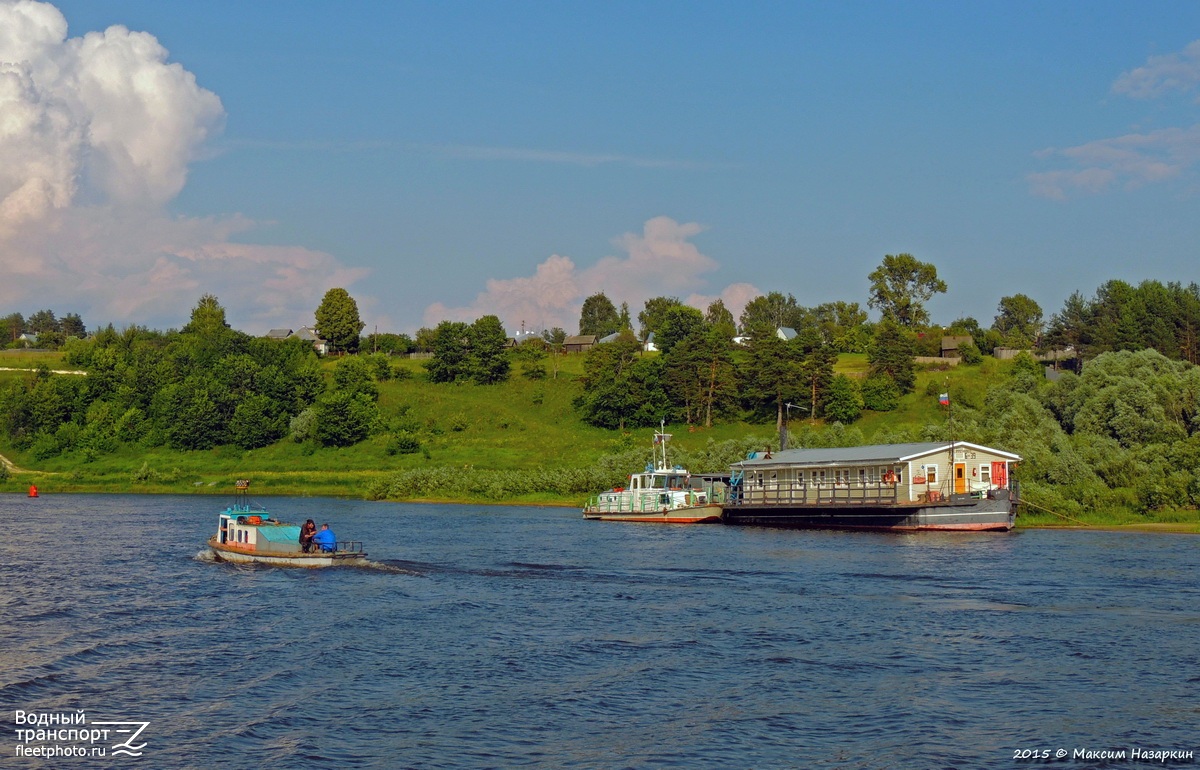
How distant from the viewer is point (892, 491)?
74375 millimetres

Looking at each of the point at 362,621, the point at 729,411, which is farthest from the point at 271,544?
the point at 729,411

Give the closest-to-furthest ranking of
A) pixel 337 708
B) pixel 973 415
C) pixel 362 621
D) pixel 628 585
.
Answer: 1. pixel 337 708
2. pixel 362 621
3. pixel 628 585
4. pixel 973 415

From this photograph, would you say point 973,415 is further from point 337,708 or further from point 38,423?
point 38,423

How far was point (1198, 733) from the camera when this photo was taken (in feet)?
84.0

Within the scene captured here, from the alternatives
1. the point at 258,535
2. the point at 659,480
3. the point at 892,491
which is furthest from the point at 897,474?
the point at 258,535

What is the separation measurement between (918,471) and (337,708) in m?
53.6

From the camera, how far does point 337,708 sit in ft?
92.3

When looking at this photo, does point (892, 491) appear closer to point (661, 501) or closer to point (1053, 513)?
point (1053, 513)

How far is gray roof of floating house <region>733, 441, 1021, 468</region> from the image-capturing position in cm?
7444

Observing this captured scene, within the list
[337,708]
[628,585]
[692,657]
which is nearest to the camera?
[337,708]

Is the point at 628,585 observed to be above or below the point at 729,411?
below

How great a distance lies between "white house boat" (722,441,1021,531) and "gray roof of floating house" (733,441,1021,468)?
0.07m

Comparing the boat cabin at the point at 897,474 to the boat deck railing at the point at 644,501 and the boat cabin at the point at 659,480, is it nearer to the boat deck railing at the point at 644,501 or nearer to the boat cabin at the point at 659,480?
the boat deck railing at the point at 644,501

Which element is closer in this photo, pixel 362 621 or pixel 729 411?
pixel 362 621
